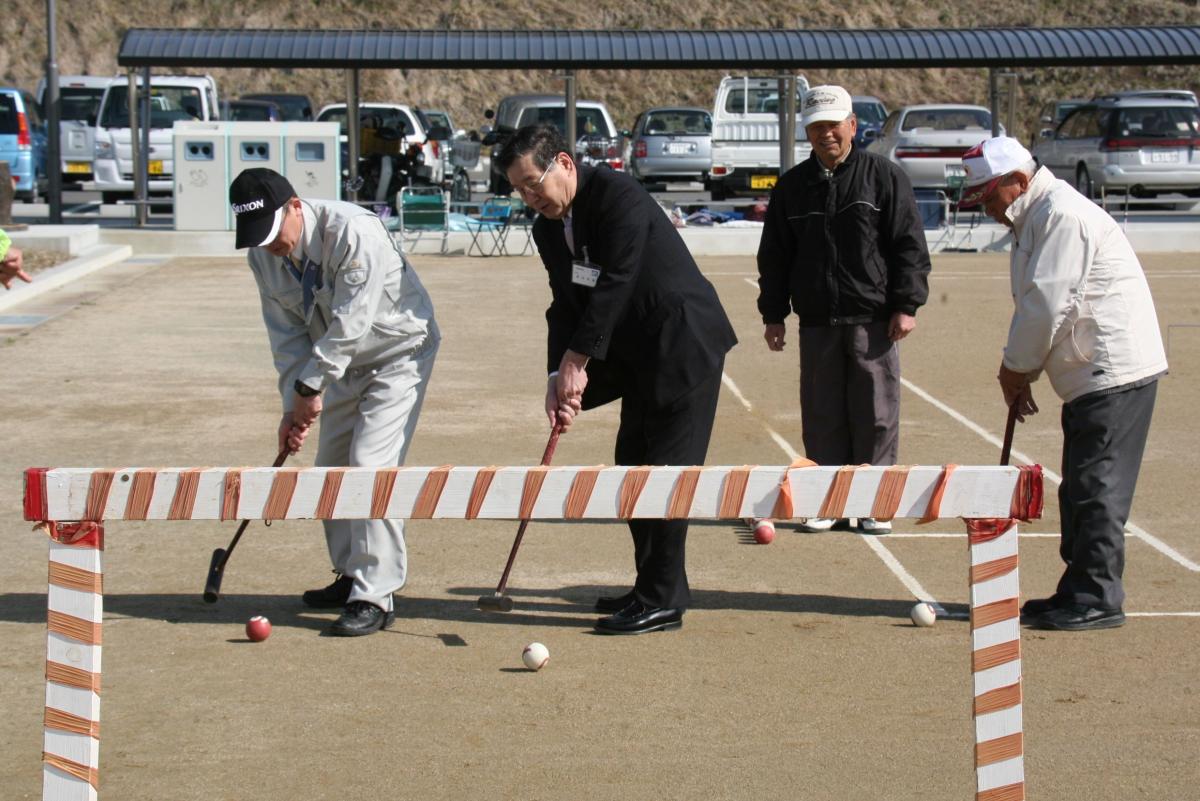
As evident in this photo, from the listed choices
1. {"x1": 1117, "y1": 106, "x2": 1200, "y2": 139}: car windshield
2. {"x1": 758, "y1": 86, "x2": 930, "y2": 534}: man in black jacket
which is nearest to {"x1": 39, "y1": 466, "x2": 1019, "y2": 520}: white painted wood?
{"x1": 758, "y1": 86, "x2": 930, "y2": 534}: man in black jacket

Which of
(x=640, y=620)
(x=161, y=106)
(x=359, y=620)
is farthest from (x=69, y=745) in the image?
(x=161, y=106)

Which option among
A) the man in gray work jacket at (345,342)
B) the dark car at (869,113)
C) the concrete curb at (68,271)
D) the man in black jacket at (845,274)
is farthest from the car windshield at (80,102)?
the man in gray work jacket at (345,342)

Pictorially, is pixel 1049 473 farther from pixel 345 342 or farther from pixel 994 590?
pixel 994 590

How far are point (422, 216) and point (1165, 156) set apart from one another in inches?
475

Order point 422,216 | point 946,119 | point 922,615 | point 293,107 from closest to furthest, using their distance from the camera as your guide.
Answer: point 922,615 → point 422,216 → point 946,119 → point 293,107

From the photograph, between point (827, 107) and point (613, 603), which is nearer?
point (613, 603)

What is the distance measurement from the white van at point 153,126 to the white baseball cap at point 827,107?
60.9 ft

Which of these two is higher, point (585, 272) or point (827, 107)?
point (827, 107)

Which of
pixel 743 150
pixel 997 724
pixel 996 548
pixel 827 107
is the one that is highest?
pixel 827 107

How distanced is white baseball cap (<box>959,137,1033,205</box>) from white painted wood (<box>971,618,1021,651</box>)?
2201mm

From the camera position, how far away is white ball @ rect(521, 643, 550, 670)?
17.8 feet

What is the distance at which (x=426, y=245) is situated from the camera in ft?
71.5

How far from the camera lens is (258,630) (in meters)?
5.75

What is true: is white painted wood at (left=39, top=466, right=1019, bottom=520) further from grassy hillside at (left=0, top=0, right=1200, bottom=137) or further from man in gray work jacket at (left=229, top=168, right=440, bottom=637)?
grassy hillside at (left=0, top=0, right=1200, bottom=137)
